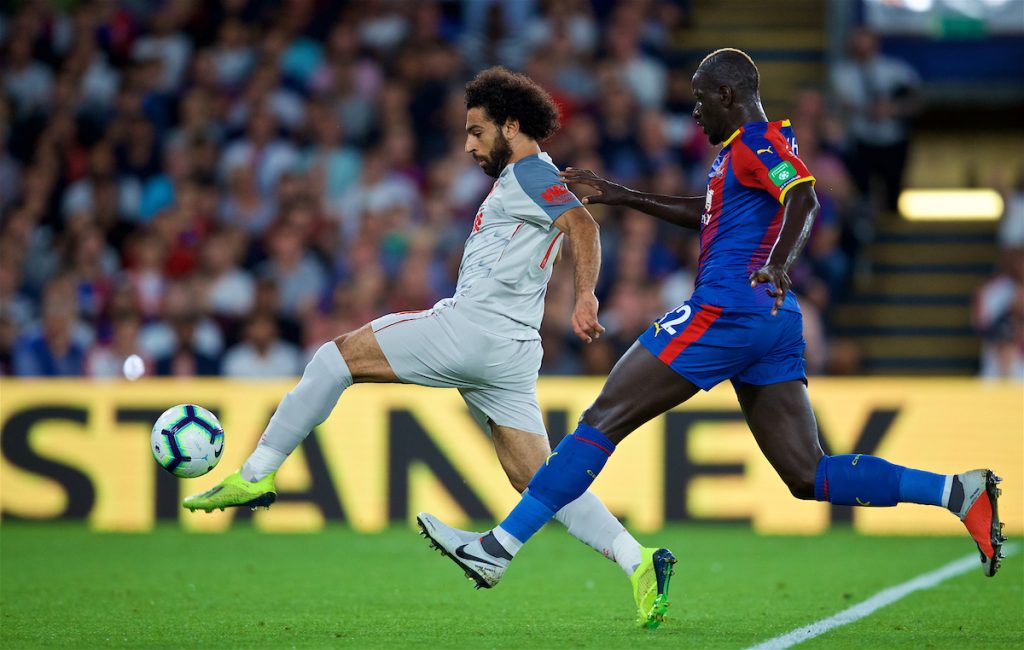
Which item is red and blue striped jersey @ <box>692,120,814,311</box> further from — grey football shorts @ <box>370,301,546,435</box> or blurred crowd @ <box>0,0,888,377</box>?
blurred crowd @ <box>0,0,888,377</box>

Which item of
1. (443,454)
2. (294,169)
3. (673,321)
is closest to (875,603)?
(673,321)

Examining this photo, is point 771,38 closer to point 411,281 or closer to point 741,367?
point 411,281

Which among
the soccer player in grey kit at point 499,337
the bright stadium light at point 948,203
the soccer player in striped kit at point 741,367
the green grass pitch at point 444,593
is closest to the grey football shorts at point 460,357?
the soccer player in grey kit at point 499,337

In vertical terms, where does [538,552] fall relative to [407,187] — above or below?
below

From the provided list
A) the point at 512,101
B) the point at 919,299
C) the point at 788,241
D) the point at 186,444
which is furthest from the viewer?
the point at 919,299

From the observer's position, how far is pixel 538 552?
1016 cm

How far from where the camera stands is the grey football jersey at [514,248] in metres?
6.40

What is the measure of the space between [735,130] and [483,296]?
1.24m

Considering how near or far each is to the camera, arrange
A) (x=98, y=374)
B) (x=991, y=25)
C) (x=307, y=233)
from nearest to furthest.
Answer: (x=98, y=374) < (x=307, y=233) < (x=991, y=25)

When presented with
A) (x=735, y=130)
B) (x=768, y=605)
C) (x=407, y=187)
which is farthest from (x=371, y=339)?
(x=407, y=187)

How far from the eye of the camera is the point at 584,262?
629 cm

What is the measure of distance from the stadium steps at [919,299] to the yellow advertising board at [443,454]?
3.08 meters

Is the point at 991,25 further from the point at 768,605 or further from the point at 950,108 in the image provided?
the point at 768,605

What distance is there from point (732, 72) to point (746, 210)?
1.82 feet
